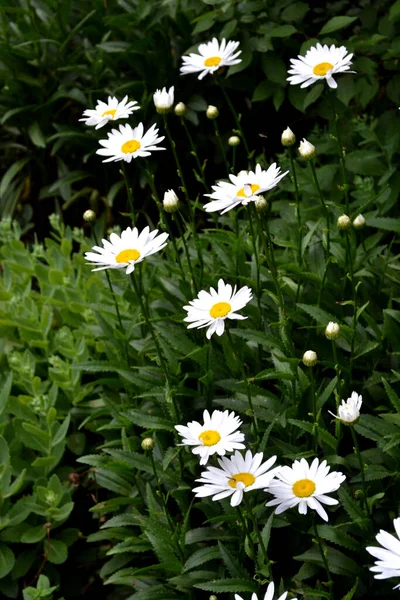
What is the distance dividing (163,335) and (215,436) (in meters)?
0.87

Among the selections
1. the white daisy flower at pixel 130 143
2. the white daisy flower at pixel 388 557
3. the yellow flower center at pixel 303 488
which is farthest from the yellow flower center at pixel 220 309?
the white daisy flower at pixel 388 557

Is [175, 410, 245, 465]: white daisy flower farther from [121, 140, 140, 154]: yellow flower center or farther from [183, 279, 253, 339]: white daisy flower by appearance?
[121, 140, 140, 154]: yellow flower center

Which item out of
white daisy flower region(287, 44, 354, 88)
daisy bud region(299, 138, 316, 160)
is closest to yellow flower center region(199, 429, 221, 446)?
daisy bud region(299, 138, 316, 160)

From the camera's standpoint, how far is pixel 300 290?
9.36 feet

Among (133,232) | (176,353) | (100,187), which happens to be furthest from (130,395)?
(100,187)

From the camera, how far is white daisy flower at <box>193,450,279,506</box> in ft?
6.02

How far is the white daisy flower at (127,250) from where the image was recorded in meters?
2.18

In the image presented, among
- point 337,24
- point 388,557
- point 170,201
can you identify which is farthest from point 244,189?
point 337,24

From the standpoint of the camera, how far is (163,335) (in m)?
2.79

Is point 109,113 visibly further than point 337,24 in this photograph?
No

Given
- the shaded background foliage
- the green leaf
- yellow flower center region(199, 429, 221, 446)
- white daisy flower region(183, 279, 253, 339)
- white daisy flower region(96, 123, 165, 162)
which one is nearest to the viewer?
yellow flower center region(199, 429, 221, 446)

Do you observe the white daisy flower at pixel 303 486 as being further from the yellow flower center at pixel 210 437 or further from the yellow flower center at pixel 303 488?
the yellow flower center at pixel 210 437

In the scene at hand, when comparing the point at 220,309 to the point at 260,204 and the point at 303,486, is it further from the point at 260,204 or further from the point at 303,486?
the point at 303,486

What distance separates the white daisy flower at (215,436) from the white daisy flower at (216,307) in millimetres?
217
